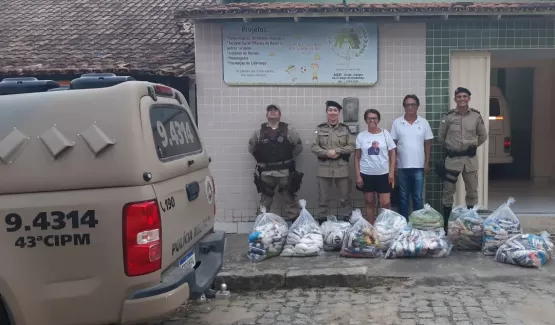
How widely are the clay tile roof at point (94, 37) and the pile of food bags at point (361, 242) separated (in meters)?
3.15

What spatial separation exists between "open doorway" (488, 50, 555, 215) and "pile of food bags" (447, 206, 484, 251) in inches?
144

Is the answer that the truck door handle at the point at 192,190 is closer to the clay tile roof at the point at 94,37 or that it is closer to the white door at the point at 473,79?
the clay tile roof at the point at 94,37

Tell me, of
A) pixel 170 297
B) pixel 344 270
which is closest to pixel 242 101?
pixel 344 270

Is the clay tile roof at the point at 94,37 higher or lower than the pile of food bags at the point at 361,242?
higher

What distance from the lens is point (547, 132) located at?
1113cm

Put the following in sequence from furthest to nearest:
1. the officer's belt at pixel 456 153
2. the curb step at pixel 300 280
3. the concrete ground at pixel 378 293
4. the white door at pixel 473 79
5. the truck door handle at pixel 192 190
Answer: the white door at pixel 473 79, the officer's belt at pixel 456 153, the curb step at pixel 300 280, the concrete ground at pixel 378 293, the truck door handle at pixel 192 190

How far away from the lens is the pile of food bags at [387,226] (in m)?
6.79

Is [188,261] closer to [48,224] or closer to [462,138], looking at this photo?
[48,224]

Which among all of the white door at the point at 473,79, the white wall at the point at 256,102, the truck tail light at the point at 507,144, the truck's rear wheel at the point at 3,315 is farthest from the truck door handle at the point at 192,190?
the truck tail light at the point at 507,144

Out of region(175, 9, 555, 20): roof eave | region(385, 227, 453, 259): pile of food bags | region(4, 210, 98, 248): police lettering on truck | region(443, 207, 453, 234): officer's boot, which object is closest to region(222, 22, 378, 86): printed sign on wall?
region(175, 9, 555, 20): roof eave

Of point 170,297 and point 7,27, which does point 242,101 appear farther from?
point 7,27

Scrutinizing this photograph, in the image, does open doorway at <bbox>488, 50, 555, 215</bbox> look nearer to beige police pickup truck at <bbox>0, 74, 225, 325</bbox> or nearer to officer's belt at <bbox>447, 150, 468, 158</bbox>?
officer's belt at <bbox>447, 150, 468, 158</bbox>

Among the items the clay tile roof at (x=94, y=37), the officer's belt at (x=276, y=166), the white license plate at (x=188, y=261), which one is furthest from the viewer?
the clay tile roof at (x=94, y=37)

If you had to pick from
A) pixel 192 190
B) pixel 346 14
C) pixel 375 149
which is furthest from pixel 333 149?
pixel 192 190
